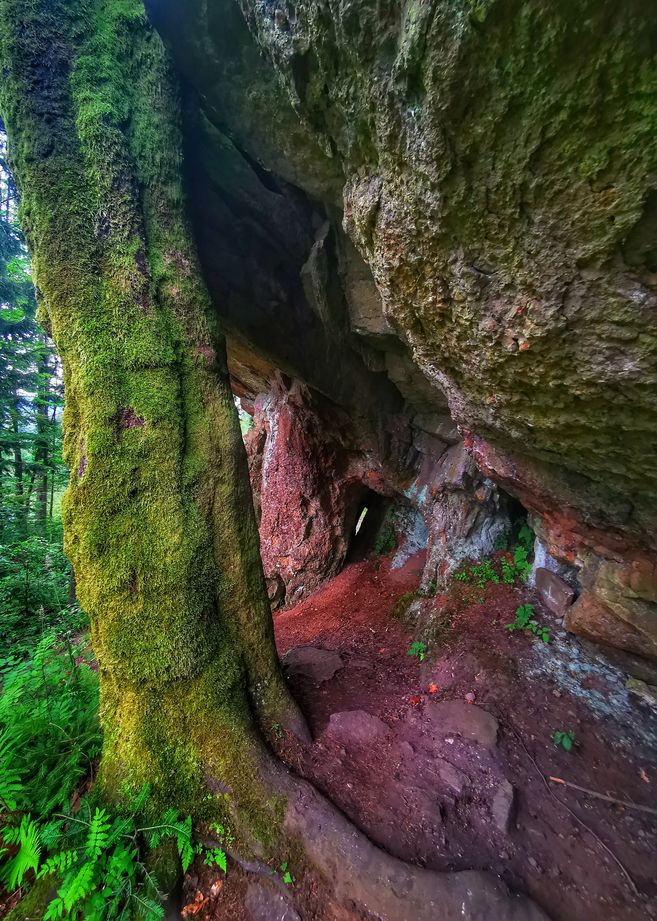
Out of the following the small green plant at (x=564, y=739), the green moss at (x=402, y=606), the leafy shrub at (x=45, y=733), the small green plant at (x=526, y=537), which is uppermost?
the small green plant at (x=526, y=537)

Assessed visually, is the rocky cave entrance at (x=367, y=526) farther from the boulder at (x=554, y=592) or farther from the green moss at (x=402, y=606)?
the boulder at (x=554, y=592)

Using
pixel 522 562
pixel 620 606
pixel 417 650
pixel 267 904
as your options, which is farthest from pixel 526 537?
pixel 267 904

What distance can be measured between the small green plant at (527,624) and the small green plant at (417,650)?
1152mm

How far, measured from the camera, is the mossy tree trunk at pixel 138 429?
276 cm

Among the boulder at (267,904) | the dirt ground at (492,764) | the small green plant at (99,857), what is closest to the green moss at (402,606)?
the dirt ground at (492,764)

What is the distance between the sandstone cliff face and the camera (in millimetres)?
1291

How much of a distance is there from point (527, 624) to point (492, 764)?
2022 mm

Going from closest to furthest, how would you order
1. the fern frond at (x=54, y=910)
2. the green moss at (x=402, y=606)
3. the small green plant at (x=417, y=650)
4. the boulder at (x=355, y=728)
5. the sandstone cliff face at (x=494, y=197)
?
the sandstone cliff face at (x=494, y=197)
the fern frond at (x=54, y=910)
the boulder at (x=355, y=728)
the small green plant at (x=417, y=650)
the green moss at (x=402, y=606)

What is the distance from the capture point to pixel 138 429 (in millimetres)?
2938

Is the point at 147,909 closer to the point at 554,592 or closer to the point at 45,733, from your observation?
the point at 45,733

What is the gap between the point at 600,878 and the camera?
243 centimetres

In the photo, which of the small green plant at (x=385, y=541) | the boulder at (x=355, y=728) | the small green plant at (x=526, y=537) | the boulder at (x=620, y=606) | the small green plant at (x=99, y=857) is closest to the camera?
the small green plant at (x=99, y=857)

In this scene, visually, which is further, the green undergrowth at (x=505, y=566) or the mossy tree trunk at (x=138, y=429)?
the green undergrowth at (x=505, y=566)

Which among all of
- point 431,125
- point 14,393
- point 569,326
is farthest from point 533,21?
point 14,393
